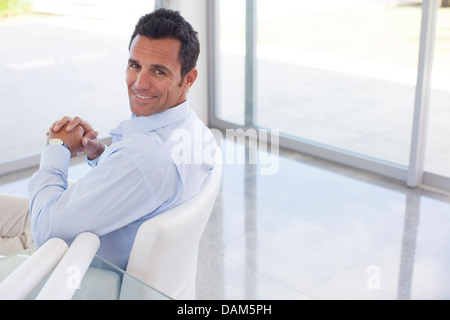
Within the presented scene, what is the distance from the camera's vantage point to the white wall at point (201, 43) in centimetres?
511

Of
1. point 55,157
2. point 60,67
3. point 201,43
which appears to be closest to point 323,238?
point 55,157

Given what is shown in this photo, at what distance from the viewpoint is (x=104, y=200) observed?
161 cm

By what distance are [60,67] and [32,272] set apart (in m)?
3.57

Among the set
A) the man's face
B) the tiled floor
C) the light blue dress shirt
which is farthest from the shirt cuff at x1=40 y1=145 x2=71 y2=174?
the tiled floor

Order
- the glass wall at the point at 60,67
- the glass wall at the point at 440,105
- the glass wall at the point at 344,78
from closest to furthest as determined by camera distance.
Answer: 1. the glass wall at the point at 440,105
2. the glass wall at the point at 344,78
3. the glass wall at the point at 60,67

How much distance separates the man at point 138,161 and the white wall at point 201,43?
10.7 feet

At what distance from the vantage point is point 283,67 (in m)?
4.93

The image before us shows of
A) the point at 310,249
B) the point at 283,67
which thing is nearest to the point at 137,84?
the point at 310,249

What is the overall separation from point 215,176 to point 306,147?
311 centimetres

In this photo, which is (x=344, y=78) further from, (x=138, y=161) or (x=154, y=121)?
(x=138, y=161)

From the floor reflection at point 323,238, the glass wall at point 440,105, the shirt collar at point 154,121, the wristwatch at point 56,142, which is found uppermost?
the shirt collar at point 154,121

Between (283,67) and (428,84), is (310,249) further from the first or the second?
(283,67)

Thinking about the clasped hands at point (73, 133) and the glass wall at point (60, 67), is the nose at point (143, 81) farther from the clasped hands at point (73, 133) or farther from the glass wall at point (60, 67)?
the glass wall at point (60, 67)

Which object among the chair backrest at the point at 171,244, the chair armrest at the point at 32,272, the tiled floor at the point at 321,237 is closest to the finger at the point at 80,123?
the chair backrest at the point at 171,244
